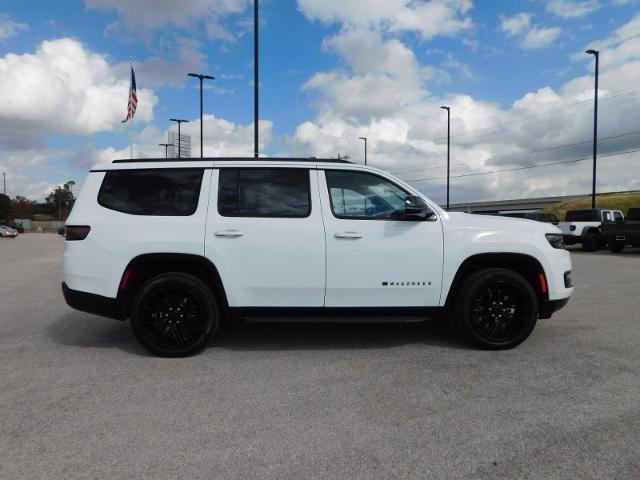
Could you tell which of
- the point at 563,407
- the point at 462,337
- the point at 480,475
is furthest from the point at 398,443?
the point at 462,337

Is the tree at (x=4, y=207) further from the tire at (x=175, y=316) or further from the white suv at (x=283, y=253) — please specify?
the tire at (x=175, y=316)

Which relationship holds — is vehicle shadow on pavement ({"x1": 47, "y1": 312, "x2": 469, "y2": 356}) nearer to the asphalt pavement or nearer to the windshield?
the asphalt pavement

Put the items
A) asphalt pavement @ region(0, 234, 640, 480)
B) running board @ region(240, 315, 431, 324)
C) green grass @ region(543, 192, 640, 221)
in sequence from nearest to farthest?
asphalt pavement @ region(0, 234, 640, 480), running board @ region(240, 315, 431, 324), green grass @ region(543, 192, 640, 221)

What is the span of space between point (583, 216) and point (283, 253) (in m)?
19.6

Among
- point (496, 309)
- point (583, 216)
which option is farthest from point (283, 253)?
point (583, 216)

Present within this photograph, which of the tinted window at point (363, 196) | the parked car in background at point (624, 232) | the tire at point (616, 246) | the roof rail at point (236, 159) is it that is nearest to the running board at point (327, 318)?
the tinted window at point (363, 196)

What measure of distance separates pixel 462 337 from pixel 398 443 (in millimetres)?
2322

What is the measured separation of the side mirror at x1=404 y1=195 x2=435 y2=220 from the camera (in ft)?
14.1

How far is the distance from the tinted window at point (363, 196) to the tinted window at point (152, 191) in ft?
4.51

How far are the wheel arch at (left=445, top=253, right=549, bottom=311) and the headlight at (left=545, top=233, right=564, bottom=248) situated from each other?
0.30 meters

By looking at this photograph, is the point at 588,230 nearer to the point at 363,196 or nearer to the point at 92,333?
the point at 363,196

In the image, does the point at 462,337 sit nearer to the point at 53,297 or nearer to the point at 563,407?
the point at 563,407

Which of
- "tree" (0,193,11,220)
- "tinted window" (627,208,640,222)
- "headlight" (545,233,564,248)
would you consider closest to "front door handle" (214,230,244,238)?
"headlight" (545,233,564,248)

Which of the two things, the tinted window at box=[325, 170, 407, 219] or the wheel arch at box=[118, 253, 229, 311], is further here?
the tinted window at box=[325, 170, 407, 219]
